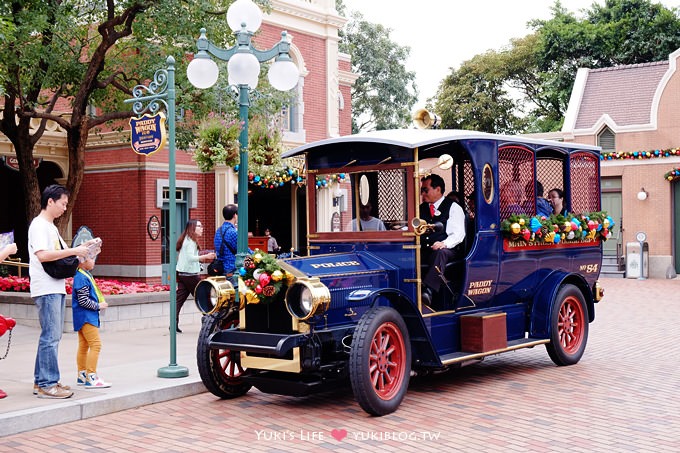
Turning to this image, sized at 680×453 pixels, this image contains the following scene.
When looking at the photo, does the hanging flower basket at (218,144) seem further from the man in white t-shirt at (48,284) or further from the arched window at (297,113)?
the arched window at (297,113)

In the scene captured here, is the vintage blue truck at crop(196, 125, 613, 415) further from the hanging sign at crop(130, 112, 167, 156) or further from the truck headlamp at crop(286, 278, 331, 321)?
the hanging sign at crop(130, 112, 167, 156)

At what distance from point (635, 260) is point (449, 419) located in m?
19.6

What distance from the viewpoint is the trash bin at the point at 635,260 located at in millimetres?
24891

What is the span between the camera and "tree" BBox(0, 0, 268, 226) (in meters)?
13.4

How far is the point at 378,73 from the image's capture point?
4359cm

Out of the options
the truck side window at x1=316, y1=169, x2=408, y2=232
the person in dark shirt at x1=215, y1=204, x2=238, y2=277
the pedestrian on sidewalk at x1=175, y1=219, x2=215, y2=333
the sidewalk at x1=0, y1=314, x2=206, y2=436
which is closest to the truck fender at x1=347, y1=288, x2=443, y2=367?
the truck side window at x1=316, y1=169, x2=408, y2=232

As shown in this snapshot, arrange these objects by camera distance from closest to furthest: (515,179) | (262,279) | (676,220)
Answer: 1. (262,279)
2. (515,179)
3. (676,220)

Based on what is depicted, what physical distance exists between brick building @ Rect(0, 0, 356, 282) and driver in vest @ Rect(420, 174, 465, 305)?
Result: 34.9 feet

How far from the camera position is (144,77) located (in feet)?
48.2

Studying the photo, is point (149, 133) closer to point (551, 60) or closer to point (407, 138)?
point (407, 138)

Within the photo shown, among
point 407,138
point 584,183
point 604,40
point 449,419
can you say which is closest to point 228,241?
point 407,138

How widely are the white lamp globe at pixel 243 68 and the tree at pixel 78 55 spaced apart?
5.58m

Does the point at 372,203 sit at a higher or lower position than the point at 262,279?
higher

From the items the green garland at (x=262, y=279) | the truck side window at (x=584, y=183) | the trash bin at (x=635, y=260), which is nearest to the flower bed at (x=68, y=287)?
the green garland at (x=262, y=279)
